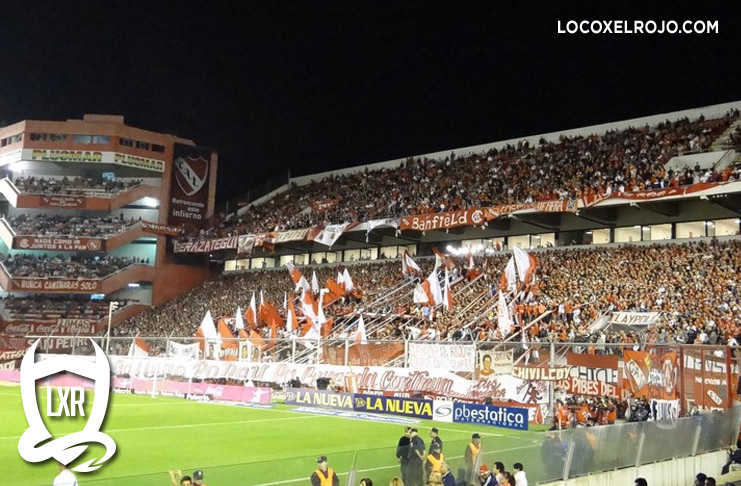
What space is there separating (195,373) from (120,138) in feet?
105

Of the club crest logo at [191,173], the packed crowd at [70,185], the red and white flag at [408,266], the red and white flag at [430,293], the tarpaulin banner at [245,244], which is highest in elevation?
the club crest logo at [191,173]

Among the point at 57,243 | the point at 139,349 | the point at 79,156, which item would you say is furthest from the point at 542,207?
the point at 79,156

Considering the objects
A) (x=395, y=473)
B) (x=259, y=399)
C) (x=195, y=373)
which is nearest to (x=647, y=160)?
(x=259, y=399)

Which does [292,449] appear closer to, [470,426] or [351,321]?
[470,426]

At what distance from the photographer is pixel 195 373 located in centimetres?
3647

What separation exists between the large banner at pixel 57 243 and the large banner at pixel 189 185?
659cm

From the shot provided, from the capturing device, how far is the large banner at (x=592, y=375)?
72.2 ft

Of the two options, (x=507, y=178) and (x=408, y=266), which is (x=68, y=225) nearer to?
(x=408, y=266)

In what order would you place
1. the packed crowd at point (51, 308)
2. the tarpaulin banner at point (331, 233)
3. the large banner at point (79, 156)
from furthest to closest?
the large banner at point (79, 156) < the packed crowd at point (51, 308) < the tarpaulin banner at point (331, 233)

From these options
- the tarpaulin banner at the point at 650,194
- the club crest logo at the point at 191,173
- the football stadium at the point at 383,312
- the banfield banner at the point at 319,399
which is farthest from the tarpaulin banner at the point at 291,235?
the tarpaulin banner at the point at 650,194

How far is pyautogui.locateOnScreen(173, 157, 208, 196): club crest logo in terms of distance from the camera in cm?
6316

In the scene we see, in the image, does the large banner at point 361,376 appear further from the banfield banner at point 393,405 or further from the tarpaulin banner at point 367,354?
the banfield banner at point 393,405

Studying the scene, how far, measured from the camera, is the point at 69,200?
59500 millimetres

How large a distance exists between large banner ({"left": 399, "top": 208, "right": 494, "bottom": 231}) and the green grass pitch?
16.2 metres
